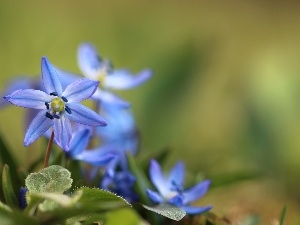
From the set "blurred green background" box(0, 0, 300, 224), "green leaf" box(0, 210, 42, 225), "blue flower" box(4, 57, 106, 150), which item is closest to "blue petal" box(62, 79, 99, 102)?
"blue flower" box(4, 57, 106, 150)

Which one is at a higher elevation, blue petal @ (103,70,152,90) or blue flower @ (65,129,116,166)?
blue petal @ (103,70,152,90)

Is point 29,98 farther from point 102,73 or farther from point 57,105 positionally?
point 102,73

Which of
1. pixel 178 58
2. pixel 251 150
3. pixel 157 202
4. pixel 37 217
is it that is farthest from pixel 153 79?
pixel 37 217

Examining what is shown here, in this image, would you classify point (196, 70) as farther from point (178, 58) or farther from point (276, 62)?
point (276, 62)

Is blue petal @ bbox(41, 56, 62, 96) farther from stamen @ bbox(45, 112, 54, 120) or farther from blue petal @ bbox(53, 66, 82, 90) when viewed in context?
blue petal @ bbox(53, 66, 82, 90)

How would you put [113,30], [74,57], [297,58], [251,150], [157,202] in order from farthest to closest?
[113,30] < [74,57] < [297,58] < [251,150] < [157,202]

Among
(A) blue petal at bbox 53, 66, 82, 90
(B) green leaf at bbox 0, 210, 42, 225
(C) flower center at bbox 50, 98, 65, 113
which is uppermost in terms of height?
(A) blue petal at bbox 53, 66, 82, 90
